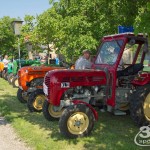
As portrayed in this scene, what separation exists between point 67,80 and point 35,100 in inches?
98.8

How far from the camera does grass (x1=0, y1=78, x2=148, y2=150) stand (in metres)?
5.58

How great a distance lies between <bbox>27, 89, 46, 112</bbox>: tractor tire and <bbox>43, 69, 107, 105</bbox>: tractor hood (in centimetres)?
200

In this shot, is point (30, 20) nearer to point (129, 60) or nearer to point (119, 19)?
point (119, 19)

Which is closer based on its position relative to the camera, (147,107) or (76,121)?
(76,121)

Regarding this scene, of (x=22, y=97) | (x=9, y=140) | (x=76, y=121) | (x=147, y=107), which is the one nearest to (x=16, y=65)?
(x=22, y=97)

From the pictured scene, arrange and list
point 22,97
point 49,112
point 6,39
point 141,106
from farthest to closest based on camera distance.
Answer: point 6,39 → point 22,97 → point 49,112 → point 141,106

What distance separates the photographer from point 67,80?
21.0ft

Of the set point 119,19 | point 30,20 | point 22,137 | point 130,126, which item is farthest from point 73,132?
point 30,20

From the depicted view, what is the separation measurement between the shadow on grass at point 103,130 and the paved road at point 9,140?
23.3 inches

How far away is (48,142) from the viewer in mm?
5820

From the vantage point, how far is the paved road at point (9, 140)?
18.6 ft

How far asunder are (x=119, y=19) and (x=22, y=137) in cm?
606

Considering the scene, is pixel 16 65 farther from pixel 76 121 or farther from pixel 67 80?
pixel 76 121

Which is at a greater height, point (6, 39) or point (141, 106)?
point (6, 39)
